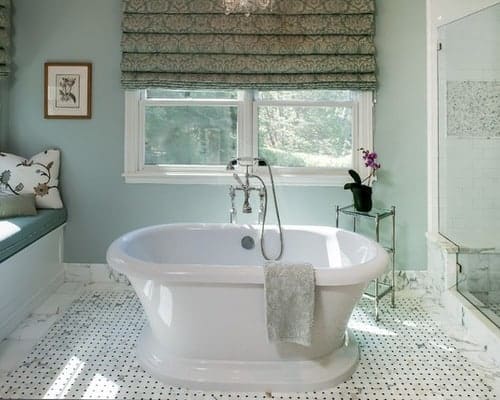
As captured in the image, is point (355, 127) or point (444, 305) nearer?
point (444, 305)

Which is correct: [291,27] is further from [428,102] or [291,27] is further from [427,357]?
[427,357]

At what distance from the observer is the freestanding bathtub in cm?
179

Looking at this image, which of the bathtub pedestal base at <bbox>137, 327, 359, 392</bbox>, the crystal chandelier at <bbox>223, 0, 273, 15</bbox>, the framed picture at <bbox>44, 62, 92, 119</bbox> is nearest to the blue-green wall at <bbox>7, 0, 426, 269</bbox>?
the framed picture at <bbox>44, 62, 92, 119</bbox>

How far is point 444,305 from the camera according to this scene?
2740mm

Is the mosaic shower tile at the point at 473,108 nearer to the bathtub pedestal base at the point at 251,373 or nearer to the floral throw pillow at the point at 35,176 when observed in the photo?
the bathtub pedestal base at the point at 251,373

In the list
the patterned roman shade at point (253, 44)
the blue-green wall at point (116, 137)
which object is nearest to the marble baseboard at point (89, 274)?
the blue-green wall at point (116, 137)

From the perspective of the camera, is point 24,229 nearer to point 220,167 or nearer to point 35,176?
point 35,176

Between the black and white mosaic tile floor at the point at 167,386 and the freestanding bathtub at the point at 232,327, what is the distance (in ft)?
0.22

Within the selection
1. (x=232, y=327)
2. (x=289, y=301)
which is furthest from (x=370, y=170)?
(x=232, y=327)

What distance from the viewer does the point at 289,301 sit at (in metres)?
1.77

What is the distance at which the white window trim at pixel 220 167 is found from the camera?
2984mm

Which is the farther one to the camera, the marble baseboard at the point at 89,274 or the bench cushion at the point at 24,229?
the marble baseboard at the point at 89,274

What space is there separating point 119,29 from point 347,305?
2.48m

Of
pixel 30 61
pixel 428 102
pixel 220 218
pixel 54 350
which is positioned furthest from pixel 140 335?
pixel 428 102
